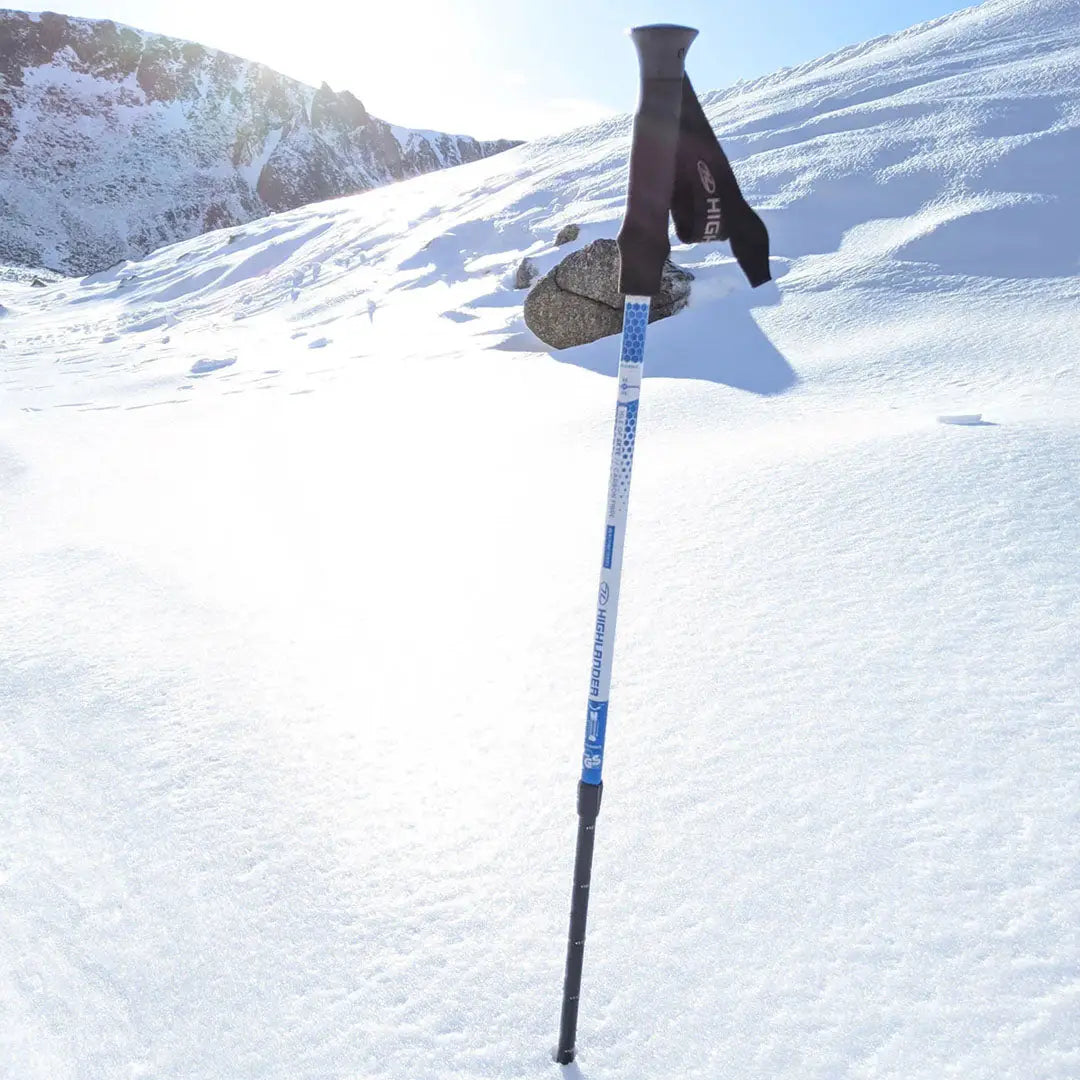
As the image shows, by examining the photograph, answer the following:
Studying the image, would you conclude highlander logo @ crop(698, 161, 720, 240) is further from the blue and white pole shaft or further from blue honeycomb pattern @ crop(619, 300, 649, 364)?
blue honeycomb pattern @ crop(619, 300, 649, 364)

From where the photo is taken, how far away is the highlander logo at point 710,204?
1.38m

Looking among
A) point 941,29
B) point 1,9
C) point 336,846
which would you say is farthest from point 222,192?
point 336,846

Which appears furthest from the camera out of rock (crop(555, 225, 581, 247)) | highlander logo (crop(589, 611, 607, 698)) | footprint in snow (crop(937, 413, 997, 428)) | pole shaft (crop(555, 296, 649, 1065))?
rock (crop(555, 225, 581, 247))

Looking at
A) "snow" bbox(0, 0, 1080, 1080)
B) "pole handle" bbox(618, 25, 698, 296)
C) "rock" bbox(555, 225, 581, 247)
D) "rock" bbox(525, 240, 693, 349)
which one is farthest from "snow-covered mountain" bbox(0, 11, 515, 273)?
"pole handle" bbox(618, 25, 698, 296)

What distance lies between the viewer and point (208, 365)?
40.0 feet

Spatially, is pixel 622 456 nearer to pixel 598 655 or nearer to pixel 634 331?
pixel 634 331

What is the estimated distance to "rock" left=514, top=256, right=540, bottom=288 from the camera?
12016 millimetres

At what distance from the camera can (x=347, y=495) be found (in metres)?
5.21

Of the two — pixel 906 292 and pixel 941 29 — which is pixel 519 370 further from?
pixel 941 29

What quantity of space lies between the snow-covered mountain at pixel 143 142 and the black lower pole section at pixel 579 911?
293 feet

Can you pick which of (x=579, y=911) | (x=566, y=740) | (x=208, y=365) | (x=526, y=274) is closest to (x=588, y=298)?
(x=526, y=274)

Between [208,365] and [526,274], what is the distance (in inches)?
228

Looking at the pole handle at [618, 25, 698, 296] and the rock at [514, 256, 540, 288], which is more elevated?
the rock at [514, 256, 540, 288]

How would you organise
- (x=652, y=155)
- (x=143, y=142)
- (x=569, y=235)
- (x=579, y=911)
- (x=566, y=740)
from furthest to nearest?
(x=143, y=142) → (x=569, y=235) → (x=566, y=740) → (x=579, y=911) → (x=652, y=155)
